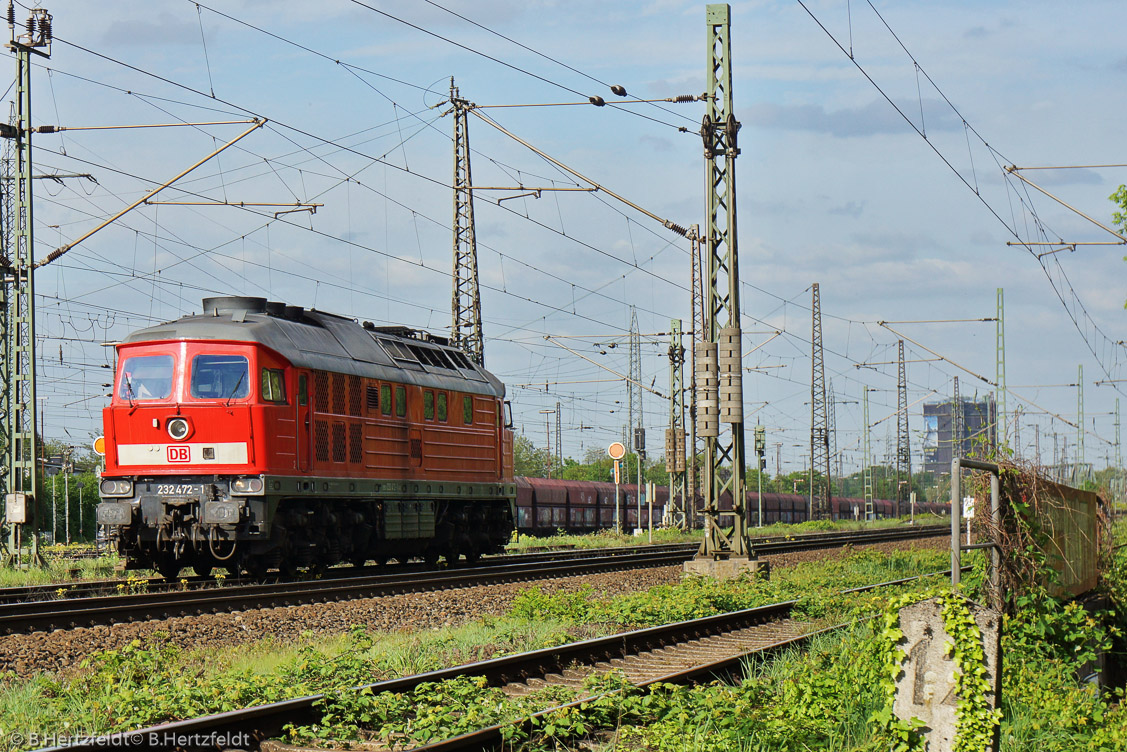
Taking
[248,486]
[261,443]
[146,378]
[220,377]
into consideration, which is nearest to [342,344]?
[220,377]

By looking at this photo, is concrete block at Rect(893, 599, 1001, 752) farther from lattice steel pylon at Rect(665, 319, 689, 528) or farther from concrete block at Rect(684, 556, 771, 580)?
lattice steel pylon at Rect(665, 319, 689, 528)

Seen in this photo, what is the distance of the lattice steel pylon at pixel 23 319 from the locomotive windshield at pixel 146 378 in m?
2.77

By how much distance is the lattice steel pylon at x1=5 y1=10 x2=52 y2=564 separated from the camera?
68.8 feet

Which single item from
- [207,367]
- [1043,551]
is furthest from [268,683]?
[207,367]

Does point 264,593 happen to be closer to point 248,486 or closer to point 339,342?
point 248,486

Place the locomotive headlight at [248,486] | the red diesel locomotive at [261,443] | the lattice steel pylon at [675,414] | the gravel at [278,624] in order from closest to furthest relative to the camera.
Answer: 1. the gravel at [278,624]
2. the locomotive headlight at [248,486]
3. the red diesel locomotive at [261,443]
4. the lattice steel pylon at [675,414]

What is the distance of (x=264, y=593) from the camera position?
1647cm

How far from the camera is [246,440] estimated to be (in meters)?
18.3

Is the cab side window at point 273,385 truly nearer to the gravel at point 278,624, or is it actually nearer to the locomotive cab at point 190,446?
the locomotive cab at point 190,446

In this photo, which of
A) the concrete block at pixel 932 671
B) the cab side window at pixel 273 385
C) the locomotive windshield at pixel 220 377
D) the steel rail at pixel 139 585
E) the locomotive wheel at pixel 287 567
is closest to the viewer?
the concrete block at pixel 932 671

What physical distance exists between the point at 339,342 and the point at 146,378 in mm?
3581

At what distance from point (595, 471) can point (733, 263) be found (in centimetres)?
8291

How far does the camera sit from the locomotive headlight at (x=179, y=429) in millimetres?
18453

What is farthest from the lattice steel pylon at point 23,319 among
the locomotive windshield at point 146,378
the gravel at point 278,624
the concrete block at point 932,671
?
the concrete block at point 932,671
